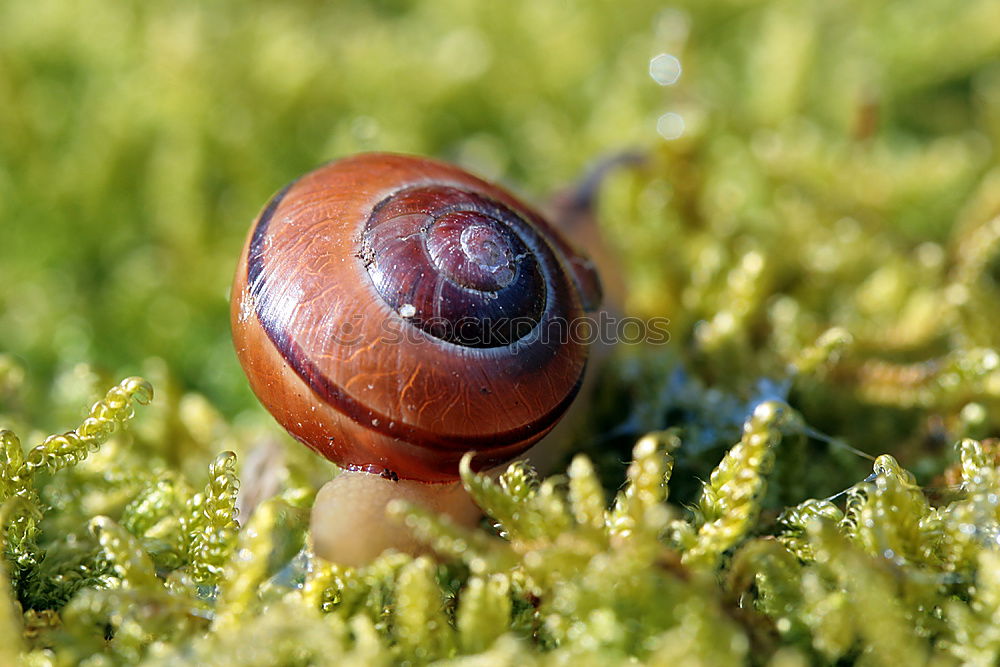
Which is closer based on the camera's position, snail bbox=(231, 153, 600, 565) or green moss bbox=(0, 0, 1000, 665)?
green moss bbox=(0, 0, 1000, 665)

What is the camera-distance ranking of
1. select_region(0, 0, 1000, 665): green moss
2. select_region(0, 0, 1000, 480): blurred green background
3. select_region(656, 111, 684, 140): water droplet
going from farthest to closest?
1. select_region(656, 111, 684, 140): water droplet
2. select_region(0, 0, 1000, 480): blurred green background
3. select_region(0, 0, 1000, 665): green moss

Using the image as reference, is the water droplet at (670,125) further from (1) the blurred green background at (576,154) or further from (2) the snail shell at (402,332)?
(2) the snail shell at (402,332)

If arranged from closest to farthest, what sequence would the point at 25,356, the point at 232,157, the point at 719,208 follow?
the point at 25,356 → the point at 719,208 → the point at 232,157

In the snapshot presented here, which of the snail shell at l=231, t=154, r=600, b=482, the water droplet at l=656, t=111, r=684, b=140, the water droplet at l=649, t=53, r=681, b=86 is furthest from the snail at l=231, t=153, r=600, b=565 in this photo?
the water droplet at l=649, t=53, r=681, b=86

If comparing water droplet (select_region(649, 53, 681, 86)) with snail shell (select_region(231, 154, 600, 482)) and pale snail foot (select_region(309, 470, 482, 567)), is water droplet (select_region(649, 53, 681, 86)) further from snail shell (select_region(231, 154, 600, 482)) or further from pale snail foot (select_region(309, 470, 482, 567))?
pale snail foot (select_region(309, 470, 482, 567))

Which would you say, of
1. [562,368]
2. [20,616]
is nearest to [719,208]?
[562,368]

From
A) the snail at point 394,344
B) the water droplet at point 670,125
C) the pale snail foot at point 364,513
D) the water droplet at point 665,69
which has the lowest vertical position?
the pale snail foot at point 364,513

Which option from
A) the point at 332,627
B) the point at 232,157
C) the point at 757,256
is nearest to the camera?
the point at 332,627

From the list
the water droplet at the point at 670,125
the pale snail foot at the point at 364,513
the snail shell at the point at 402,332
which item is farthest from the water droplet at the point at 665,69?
the pale snail foot at the point at 364,513

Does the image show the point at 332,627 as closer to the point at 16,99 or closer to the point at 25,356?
the point at 25,356
